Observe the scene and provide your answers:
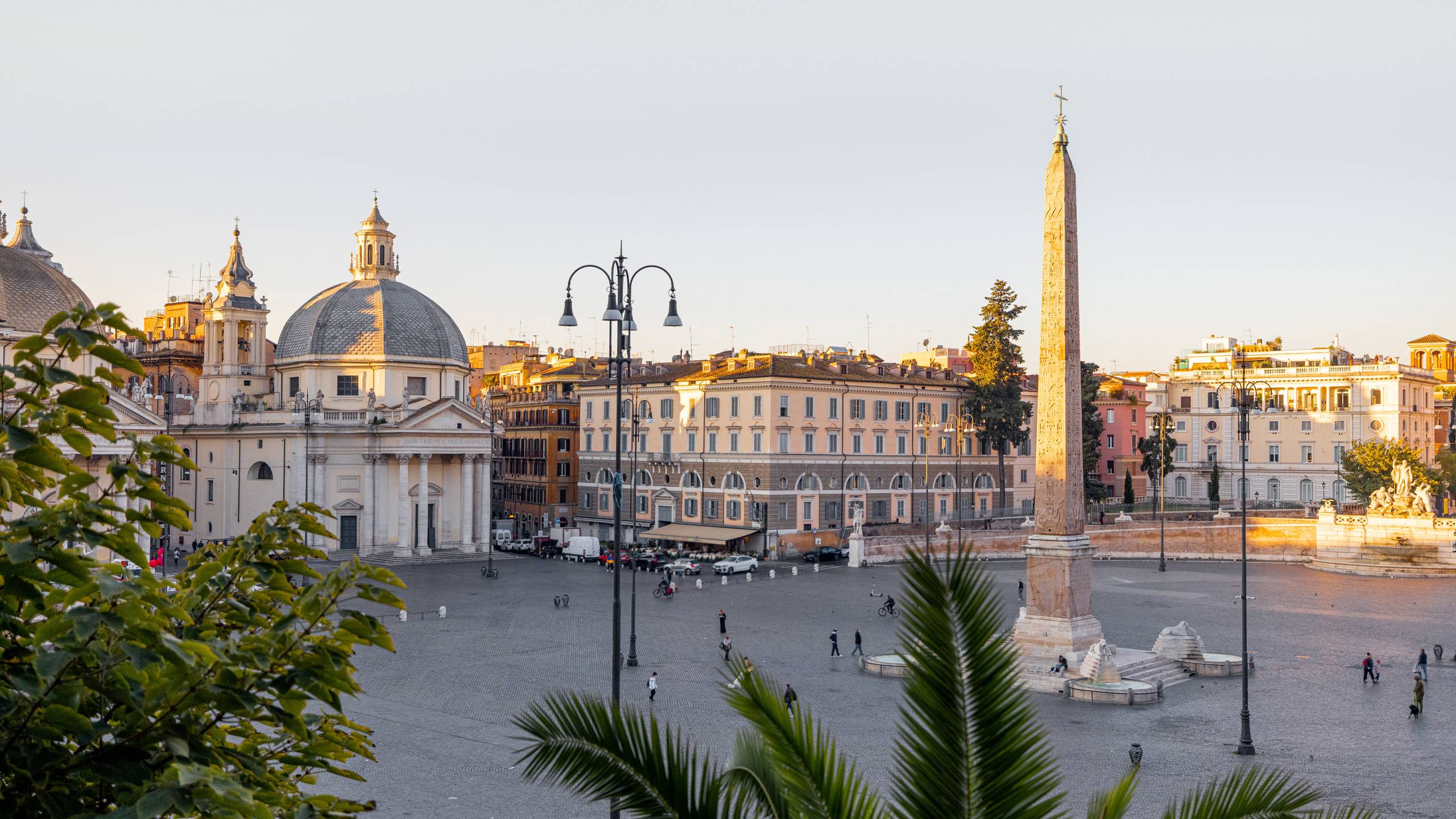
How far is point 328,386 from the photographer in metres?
54.7

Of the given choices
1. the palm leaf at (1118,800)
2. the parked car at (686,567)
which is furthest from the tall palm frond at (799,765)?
the parked car at (686,567)

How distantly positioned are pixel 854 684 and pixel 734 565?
73.8ft

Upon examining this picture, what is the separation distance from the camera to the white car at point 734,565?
158ft

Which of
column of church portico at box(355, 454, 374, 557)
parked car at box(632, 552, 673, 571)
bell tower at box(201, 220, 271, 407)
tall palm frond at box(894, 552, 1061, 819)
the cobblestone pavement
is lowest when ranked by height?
the cobblestone pavement

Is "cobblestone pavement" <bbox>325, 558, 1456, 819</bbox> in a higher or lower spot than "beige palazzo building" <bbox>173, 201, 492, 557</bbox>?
lower

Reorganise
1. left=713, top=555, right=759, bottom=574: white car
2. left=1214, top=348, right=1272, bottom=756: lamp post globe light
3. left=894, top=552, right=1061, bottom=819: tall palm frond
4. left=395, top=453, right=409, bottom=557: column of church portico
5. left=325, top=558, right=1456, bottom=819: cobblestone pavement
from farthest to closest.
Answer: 1. left=395, top=453, right=409, bottom=557: column of church portico
2. left=713, top=555, right=759, bottom=574: white car
3. left=1214, top=348, right=1272, bottom=756: lamp post globe light
4. left=325, top=558, right=1456, bottom=819: cobblestone pavement
5. left=894, top=552, right=1061, bottom=819: tall palm frond

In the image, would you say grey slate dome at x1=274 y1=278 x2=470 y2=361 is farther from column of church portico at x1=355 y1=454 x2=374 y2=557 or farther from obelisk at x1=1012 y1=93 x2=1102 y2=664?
obelisk at x1=1012 y1=93 x2=1102 y2=664

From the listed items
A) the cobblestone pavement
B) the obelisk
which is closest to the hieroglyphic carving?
the obelisk

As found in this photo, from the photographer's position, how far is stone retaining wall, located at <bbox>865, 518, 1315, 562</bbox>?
56.3 meters

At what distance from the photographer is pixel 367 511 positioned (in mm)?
53219

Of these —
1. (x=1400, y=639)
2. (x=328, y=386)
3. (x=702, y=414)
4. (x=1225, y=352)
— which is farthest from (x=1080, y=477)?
(x=1225, y=352)

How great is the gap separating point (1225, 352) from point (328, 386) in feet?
212

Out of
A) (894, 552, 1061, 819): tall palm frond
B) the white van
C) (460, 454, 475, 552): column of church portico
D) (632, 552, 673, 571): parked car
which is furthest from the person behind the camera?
(460, 454, 475, 552): column of church portico

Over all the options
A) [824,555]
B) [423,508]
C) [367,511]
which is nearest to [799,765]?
[824,555]
